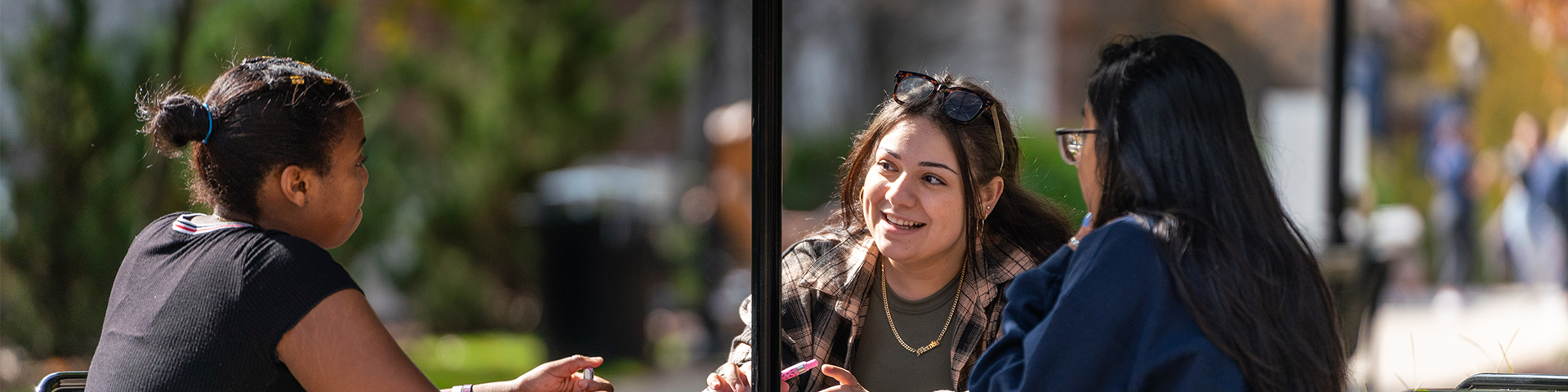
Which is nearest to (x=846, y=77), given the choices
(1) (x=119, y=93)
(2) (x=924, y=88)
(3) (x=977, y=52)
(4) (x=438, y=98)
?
(3) (x=977, y=52)

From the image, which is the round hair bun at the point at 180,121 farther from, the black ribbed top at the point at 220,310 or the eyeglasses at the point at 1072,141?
the eyeglasses at the point at 1072,141

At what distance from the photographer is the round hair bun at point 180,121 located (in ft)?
6.12

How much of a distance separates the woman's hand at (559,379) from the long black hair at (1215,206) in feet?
2.95

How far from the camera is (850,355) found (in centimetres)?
228

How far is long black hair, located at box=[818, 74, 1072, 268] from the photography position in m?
2.20

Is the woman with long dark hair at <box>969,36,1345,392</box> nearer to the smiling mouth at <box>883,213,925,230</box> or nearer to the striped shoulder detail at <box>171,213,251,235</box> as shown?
the smiling mouth at <box>883,213,925,230</box>

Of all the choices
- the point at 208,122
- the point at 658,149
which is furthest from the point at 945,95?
the point at 658,149

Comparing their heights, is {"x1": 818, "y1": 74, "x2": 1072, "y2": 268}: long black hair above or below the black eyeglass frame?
below

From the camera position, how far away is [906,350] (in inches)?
88.5

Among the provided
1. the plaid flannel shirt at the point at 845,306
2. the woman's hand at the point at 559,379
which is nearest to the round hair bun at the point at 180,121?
the woman's hand at the point at 559,379

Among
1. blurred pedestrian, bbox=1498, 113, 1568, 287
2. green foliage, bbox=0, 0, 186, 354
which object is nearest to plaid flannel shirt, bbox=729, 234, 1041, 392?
green foliage, bbox=0, 0, 186, 354

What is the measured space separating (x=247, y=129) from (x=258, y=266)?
26 cm

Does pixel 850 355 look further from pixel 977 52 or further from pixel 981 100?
pixel 977 52

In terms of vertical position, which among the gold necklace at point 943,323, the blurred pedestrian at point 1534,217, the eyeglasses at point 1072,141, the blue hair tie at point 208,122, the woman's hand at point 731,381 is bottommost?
the blurred pedestrian at point 1534,217
